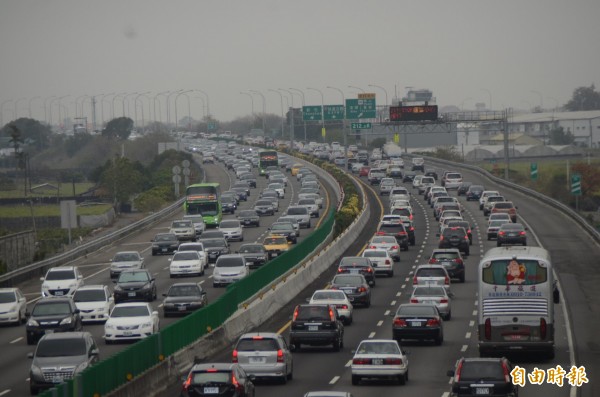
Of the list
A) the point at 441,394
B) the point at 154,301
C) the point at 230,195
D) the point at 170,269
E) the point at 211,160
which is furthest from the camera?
the point at 211,160

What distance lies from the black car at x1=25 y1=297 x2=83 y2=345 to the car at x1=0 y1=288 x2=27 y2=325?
5457 millimetres

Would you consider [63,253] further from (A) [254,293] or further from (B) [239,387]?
(B) [239,387]

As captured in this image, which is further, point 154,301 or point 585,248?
point 585,248

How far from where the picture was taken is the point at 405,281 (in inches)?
2219

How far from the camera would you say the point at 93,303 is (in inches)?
1706

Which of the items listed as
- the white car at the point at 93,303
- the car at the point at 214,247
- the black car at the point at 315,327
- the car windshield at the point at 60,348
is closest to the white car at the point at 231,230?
the car at the point at 214,247

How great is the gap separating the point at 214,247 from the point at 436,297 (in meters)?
24.7

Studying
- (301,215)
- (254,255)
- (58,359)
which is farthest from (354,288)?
(301,215)

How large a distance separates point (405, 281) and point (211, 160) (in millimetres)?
125107

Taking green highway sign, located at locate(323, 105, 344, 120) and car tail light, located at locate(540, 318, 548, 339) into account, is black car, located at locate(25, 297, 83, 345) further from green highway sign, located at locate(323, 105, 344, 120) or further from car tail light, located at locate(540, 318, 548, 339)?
green highway sign, located at locate(323, 105, 344, 120)

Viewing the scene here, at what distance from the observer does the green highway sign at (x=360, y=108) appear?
126 m

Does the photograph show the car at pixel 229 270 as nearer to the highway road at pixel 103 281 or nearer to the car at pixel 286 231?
the highway road at pixel 103 281

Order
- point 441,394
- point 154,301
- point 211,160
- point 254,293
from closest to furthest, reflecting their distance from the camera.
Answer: point 441,394
point 254,293
point 154,301
point 211,160

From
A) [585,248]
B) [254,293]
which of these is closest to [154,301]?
[254,293]
